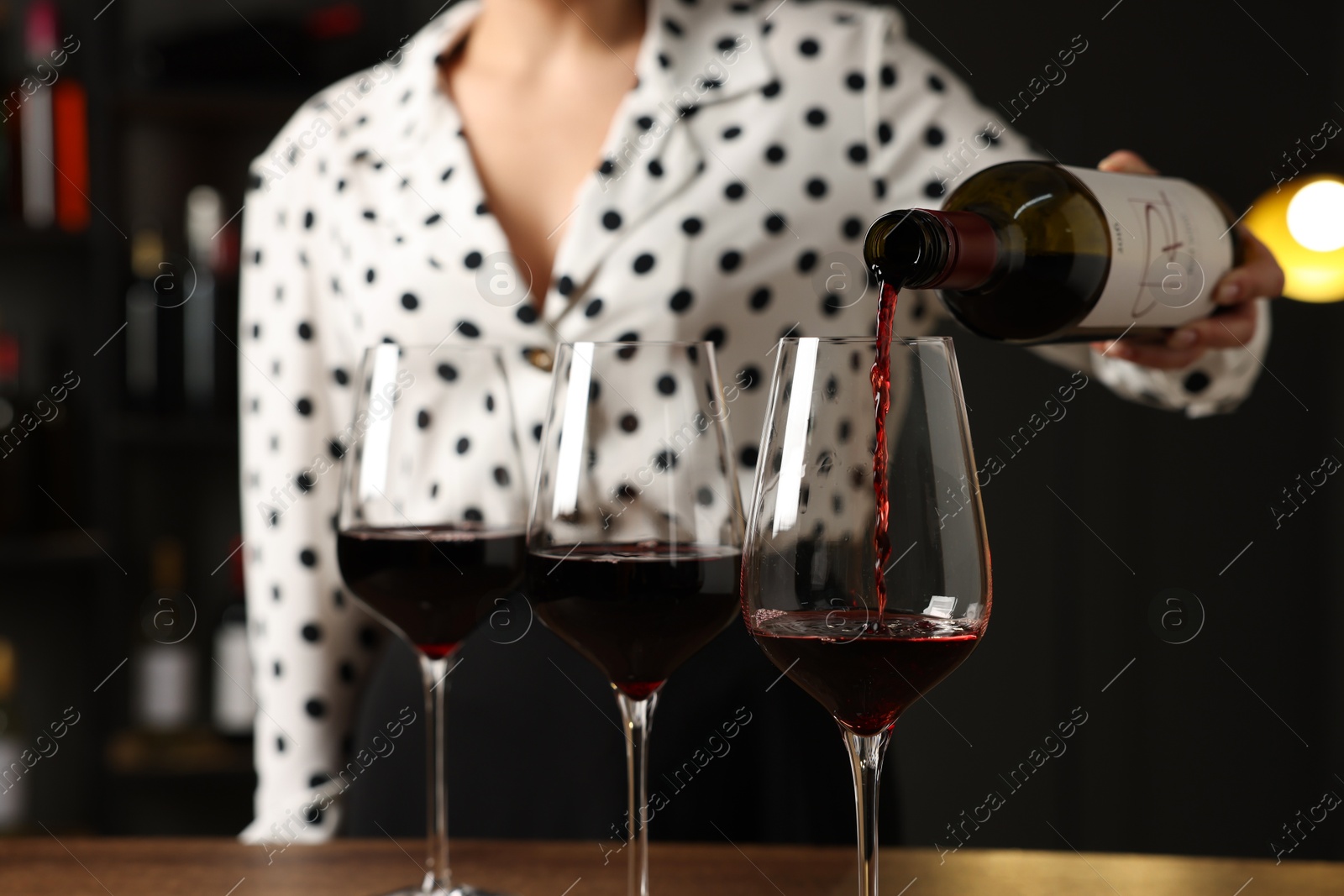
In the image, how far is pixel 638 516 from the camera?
0.64m

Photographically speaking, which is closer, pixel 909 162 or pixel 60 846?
pixel 60 846

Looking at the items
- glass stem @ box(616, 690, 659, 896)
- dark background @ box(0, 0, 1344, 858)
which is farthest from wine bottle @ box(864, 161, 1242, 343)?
dark background @ box(0, 0, 1344, 858)

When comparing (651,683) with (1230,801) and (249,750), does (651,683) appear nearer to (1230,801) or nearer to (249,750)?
(249,750)

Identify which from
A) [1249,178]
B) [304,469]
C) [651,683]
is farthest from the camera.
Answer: [1249,178]

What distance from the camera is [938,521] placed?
546 mm

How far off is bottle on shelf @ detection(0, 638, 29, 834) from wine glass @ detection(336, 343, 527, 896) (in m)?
1.60

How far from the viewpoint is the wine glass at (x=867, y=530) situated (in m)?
0.55

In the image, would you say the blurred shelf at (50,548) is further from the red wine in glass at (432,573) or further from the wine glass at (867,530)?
the wine glass at (867,530)

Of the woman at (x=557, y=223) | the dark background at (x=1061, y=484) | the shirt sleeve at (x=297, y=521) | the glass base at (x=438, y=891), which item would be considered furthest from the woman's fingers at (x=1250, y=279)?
the dark background at (x=1061, y=484)

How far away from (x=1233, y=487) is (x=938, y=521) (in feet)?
6.37

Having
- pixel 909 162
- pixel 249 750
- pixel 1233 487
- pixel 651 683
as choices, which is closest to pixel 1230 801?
pixel 1233 487

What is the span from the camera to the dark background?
7.36 feet

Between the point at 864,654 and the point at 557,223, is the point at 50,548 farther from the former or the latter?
the point at 864,654

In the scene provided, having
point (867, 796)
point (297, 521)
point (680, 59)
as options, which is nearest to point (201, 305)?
point (297, 521)
